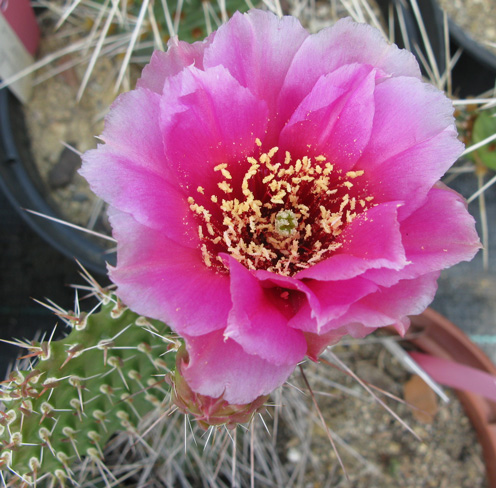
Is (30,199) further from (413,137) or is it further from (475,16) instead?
(475,16)

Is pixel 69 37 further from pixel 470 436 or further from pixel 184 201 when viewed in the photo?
pixel 470 436

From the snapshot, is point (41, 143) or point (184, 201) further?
point (41, 143)

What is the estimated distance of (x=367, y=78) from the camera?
2.09 ft

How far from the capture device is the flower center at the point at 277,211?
714mm

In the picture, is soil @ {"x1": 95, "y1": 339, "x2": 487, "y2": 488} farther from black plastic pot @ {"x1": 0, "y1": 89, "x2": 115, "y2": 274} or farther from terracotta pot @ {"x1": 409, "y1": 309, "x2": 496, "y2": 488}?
black plastic pot @ {"x1": 0, "y1": 89, "x2": 115, "y2": 274}

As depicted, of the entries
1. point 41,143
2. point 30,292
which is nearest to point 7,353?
point 30,292

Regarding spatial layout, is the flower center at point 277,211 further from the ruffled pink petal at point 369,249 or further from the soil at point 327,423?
the soil at point 327,423

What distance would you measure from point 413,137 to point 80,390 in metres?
0.56

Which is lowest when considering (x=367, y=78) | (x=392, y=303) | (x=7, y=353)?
Answer: (x=7, y=353)

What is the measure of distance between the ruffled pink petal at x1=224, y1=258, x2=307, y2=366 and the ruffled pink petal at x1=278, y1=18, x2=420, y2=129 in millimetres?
266

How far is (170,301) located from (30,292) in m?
1.03

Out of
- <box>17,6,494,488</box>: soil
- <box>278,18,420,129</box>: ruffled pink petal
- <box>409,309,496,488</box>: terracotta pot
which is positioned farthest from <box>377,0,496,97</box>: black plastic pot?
<box>278,18,420,129</box>: ruffled pink petal

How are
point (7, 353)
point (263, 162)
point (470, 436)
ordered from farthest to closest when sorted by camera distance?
1. point (7, 353)
2. point (470, 436)
3. point (263, 162)

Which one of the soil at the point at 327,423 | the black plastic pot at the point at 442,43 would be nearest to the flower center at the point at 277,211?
the soil at the point at 327,423
